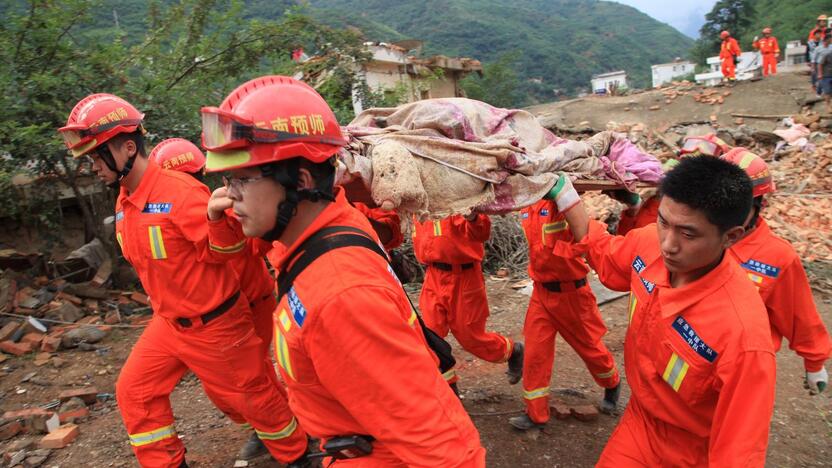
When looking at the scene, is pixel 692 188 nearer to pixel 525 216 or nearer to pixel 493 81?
pixel 525 216

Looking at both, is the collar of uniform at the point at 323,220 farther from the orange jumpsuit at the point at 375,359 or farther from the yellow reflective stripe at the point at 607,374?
the yellow reflective stripe at the point at 607,374

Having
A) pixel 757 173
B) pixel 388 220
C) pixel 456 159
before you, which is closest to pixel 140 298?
pixel 388 220

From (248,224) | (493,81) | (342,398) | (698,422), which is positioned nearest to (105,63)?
(248,224)

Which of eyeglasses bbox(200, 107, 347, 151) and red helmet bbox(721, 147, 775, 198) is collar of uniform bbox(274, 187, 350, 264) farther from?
red helmet bbox(721, 147, 775, 198)

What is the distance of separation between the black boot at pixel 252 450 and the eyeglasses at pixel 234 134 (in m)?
2.80

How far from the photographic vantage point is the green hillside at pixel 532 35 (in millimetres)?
61781

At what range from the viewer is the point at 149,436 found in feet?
10.2

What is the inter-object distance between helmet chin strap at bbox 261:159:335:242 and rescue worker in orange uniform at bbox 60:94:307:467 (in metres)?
1.43

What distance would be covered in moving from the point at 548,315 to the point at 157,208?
271 centimetres

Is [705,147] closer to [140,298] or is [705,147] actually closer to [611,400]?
[611,400]

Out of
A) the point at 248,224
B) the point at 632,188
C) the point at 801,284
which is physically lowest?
the point at 801,284

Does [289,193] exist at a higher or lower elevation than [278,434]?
higher

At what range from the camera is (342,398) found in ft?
5.11

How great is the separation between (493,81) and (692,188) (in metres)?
37.2
